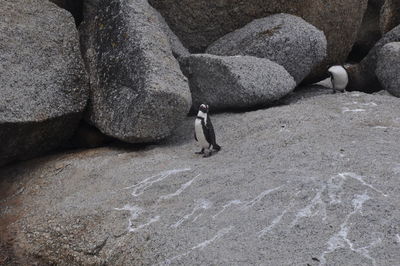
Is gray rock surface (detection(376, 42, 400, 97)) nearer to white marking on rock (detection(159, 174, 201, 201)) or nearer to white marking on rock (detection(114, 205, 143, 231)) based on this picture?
white marking on rock (detection(159, 174, 201, 201))

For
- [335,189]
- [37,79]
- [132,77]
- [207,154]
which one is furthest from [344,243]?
[37,79]

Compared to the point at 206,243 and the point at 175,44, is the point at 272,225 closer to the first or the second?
the point at 206,243

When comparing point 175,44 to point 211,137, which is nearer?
point 211,137

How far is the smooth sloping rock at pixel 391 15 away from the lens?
421 inches

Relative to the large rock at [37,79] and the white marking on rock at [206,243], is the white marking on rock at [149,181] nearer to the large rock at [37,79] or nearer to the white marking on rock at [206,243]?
the white marking on rock at [206,243]

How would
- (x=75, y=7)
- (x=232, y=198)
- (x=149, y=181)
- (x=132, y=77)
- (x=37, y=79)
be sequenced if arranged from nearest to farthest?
(x=232, y=198), (x=149, y=181), (x=132, y=77), (x=37, y=79), (x=75, y=7)

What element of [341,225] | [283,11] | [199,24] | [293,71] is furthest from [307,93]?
[341,225]

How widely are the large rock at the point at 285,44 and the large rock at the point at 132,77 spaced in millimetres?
1729

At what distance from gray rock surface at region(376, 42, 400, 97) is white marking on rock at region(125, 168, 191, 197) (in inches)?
162

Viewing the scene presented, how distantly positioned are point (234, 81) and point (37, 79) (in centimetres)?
249

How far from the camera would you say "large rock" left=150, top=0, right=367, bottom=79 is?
9148 mm

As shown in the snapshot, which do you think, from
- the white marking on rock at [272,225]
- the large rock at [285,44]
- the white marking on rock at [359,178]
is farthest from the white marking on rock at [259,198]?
the large rock at [285,44]

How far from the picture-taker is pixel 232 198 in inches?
205

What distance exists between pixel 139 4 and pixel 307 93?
10.5 ft
